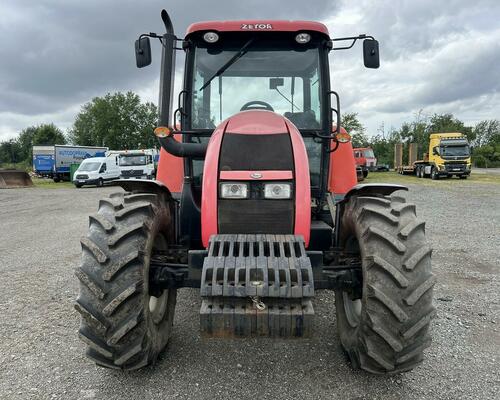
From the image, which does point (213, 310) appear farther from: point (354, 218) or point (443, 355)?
point (443, 355)

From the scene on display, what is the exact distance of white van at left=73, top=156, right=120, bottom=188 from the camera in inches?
1035

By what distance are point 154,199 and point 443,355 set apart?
8.69ft

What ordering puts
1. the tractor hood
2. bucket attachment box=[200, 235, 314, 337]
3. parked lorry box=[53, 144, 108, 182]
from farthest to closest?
parked lorry box=[53, 144, 108, 182] → the tractor hood → bucket attachment box=[200, 235, 314, 337]

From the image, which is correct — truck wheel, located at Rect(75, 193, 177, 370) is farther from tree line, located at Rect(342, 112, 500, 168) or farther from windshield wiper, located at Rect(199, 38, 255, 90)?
tree line, located at Rect(342, 112, 500, 168)

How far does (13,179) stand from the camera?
26094 millimetres

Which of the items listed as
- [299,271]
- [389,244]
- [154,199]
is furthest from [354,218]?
[154,199]

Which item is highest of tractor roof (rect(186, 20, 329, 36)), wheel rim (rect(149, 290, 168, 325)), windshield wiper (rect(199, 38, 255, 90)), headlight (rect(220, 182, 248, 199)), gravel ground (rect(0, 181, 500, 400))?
tractor roof (rect(186, 20, 329, 36))

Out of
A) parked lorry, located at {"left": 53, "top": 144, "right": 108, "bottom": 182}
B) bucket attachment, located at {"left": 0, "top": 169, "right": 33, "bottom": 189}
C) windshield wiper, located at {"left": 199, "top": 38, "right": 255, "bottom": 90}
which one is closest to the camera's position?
windshield wiper, located at {"left": 199, "top": 38, "right": 255, "bottom": 90}

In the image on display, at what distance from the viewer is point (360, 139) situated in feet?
191

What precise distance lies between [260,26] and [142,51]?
1189 mm

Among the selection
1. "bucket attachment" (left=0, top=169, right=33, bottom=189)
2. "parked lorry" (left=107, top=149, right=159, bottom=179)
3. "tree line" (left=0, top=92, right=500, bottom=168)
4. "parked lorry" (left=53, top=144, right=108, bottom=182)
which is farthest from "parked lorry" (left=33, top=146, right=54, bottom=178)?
"tree line" (left=0, top=92, right=500, bottom=168)

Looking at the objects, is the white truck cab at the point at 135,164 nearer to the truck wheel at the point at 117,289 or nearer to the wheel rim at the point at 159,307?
the wheel rim at the point at 159,307

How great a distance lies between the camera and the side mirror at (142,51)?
12.8ft

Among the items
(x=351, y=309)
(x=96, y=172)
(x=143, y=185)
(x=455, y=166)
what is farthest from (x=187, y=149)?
(x=455, y=166)
